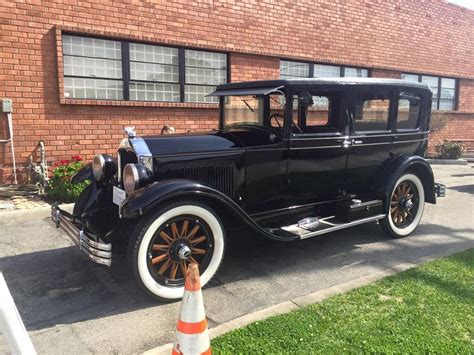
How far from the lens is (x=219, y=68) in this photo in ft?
30.5

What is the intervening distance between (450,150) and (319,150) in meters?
10.5

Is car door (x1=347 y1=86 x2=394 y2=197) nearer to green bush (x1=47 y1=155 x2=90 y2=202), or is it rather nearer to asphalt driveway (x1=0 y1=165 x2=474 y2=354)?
asphalt driveway (x1=0 y1=165 x2=474 y2=354)

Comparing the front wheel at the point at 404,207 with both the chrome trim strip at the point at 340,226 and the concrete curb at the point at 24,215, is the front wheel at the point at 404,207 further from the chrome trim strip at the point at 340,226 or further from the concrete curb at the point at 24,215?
the concrete curb at the point at 24,215

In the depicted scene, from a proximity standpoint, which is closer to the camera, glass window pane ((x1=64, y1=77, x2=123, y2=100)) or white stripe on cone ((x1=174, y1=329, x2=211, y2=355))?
white stripe on cone ((x1=174, y1=329, x2=211, y2=355))

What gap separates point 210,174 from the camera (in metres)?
3.89

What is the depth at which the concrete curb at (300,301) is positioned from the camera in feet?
9.33

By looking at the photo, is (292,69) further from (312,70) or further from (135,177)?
(135,177)

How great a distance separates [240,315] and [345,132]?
2.47m

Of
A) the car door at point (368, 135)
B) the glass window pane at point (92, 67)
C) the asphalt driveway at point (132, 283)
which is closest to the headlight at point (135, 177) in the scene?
the asphalt driveway at point (132, 283)

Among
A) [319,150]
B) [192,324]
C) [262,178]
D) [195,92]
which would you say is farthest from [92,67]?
[192,324]

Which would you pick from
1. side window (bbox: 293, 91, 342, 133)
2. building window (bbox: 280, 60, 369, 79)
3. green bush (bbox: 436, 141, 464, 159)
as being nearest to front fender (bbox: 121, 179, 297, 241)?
side window (bbox: 293, 91, 342, 133)

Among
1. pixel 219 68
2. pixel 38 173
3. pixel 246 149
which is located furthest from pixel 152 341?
pixel 219 68

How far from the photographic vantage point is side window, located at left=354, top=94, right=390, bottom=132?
4699mm

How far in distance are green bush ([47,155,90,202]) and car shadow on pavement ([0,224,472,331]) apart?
206 cm
